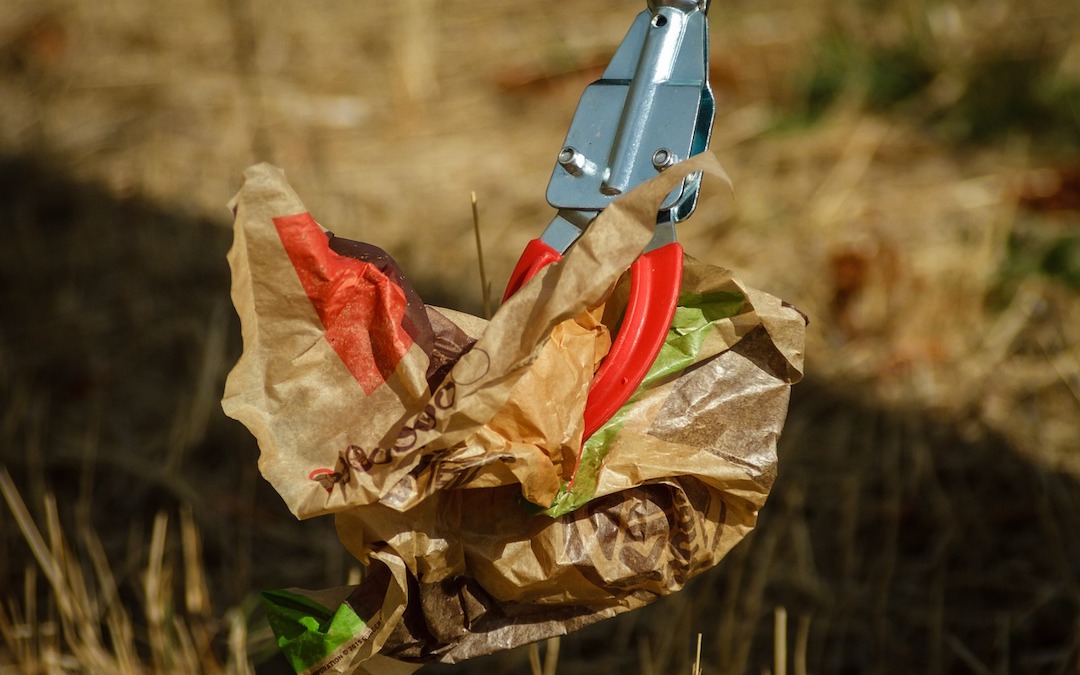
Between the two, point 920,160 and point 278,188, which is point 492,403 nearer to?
point 278,188

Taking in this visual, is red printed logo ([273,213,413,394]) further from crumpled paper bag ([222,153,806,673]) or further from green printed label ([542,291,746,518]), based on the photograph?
green printed label ([542,291,746,518])

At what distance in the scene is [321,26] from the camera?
8.46ft

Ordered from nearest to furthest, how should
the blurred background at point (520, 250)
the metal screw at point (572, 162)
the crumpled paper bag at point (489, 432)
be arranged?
the crumpled paper bag at point (489, 432), the metal screw at point (572, 162), the blurred background at point (520, 250)

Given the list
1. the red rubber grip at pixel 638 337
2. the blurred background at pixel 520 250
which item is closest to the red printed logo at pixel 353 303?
the red rubber grip at pixel 638 337

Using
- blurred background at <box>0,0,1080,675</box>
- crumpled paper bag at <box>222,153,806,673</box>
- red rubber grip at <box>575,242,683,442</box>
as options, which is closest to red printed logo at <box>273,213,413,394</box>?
crumpled paper bag at <box>222,153,806,673</box>

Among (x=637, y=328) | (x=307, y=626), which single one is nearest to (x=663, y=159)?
(x=637, y=328)

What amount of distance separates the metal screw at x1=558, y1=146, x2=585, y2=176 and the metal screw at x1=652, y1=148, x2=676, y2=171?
5cm

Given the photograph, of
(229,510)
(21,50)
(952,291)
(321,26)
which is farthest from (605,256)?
(21,50)

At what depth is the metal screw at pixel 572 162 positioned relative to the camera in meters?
0.68

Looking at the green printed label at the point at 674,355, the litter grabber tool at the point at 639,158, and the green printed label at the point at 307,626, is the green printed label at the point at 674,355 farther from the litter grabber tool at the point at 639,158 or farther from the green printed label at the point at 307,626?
the green printed label at the point at 307,626

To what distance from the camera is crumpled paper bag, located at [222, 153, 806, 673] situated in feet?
1.89

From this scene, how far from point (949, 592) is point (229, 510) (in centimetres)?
95

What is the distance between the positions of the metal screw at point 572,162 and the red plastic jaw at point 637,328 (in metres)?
0.08

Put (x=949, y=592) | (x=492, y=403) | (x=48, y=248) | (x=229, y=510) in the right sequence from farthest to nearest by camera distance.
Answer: (x=48, y=248) → (x=229, y=510) → (x=949, y=592) → (x=492, y=403)
